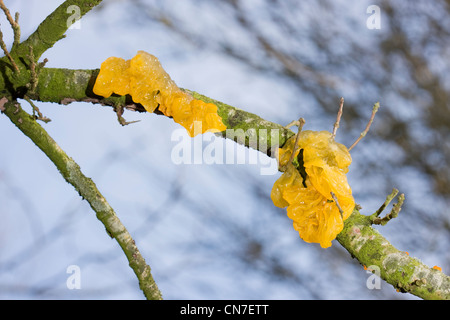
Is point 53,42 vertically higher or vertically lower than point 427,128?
higher

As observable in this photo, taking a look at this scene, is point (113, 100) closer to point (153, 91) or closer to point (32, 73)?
point (153, 91)

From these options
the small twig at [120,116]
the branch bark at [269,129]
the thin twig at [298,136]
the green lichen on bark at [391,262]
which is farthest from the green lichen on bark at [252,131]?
the green lichen on bark at [391,262]

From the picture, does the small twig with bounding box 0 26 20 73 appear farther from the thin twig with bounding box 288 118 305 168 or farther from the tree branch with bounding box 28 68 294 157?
the thin twig with bounding box 288 118 305 168

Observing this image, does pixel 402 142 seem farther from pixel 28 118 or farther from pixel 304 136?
pixel 28 118

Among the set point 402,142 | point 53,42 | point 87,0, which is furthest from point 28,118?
point 402,142

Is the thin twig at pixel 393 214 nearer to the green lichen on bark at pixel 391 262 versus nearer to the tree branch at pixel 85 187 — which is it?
the green lichen on bark at pixel 391 262

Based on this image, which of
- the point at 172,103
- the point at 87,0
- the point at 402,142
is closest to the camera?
the point at 87,0
